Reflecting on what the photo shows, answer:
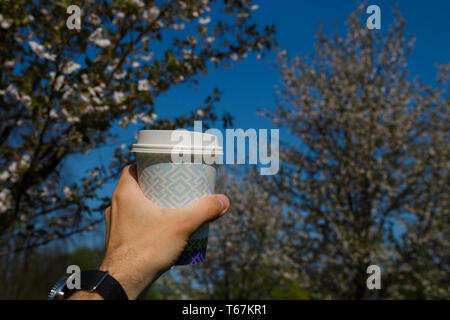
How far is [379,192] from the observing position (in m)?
7.30

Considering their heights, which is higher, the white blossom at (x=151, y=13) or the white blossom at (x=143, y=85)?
the white blossom at (x=151, y=13)

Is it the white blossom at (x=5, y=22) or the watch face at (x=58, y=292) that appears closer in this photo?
the watch face at (x=58, y=292)

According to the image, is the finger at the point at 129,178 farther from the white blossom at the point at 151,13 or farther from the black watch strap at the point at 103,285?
the white blossom at the point at 151,13

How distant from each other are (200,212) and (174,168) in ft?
1.04

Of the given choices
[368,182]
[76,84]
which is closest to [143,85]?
[76,84]

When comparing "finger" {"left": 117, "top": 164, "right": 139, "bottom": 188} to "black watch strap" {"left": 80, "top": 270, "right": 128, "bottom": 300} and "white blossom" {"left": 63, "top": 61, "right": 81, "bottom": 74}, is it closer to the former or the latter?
"black watch strap" {"left": 80, "top": 270, "right": 128, "bottom": 300}

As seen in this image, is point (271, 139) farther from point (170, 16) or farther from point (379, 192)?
point (170, 16)

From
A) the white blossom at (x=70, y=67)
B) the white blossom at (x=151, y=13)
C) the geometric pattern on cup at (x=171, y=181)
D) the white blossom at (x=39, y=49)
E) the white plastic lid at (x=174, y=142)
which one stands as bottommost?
the geometric pattern on cup at (x=171, y=181)

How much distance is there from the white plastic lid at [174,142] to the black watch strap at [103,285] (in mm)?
713

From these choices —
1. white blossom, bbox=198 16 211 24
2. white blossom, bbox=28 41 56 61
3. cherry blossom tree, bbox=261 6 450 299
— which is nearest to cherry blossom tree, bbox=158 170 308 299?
cherry blossom tree, bbox=261 6 450 299

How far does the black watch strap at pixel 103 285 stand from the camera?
182 centimetres

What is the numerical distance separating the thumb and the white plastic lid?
0.30 metres

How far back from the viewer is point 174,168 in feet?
7.13

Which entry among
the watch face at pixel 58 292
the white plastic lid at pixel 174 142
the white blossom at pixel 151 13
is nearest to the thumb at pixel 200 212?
the white plastic lid at pixel 174 142
